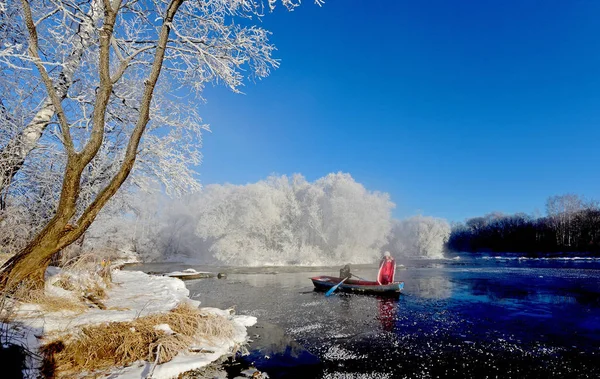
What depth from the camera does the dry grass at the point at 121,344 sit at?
194 inches

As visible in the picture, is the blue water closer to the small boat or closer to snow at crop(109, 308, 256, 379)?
snow at crop(109, 308, 256, 379)

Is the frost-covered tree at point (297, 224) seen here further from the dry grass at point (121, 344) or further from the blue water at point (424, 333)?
the dry grass at point (121, 344)

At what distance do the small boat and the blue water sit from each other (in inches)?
26.0

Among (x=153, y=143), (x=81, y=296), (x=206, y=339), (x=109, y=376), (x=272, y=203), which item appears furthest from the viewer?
(x=272, y=203)

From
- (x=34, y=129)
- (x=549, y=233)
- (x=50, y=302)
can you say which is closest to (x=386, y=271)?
(x=50, y=302)

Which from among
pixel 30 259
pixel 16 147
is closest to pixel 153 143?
pixel 16 147

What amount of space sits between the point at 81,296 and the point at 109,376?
3.62m

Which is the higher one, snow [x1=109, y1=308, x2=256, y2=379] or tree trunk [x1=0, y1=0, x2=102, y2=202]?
tree trunk [x1=0, y1=0, x2=102, y2=202]

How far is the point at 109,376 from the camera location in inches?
193

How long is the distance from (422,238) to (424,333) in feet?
194

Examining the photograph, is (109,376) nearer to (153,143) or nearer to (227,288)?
(153,143)

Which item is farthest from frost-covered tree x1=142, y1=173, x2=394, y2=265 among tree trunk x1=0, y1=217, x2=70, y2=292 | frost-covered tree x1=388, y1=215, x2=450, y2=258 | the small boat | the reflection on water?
tree trunk x1=0, y1=217, x2=70, y2=292

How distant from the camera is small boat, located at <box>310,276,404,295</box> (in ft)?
54.3

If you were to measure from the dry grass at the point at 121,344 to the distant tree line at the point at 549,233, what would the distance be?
67.3m
